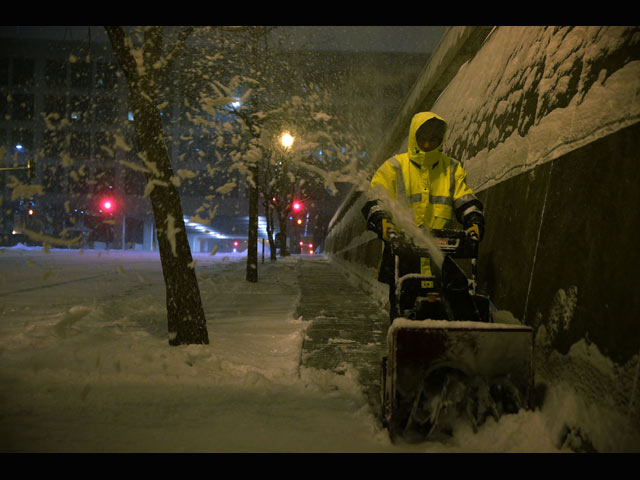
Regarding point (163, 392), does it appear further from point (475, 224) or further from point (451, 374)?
point (475, 224)

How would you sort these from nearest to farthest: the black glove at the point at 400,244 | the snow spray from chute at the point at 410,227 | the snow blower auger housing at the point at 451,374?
1. the snow blower auger housing at the point at 451,374
2. the snow spray from chute at the point at 410,227
3. the black glove at the point at 400,244

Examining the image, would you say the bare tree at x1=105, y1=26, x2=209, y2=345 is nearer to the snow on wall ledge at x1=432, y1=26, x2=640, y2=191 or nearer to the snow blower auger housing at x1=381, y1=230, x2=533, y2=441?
the snow blower auger housing at x1=381, y1=230, x2=533, y2=441

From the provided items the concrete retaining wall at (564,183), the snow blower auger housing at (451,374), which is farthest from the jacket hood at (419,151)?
the snow blower auger housing at (451,374)

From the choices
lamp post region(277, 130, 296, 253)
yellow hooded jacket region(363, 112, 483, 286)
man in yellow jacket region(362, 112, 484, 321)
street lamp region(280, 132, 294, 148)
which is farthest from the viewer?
lamp post region(277, 130, 296, 253)

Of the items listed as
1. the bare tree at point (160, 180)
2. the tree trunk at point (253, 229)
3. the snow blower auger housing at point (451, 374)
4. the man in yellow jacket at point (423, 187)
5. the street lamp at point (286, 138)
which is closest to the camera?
the snow blower auger housing at point (451, 374)

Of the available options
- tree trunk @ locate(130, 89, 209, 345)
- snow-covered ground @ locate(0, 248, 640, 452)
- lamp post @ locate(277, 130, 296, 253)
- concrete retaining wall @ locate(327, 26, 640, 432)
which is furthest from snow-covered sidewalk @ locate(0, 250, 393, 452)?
lamp post @ locate(277, 130, 296, 253)

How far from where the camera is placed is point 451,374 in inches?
94.7

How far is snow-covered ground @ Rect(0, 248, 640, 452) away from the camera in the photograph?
240cm

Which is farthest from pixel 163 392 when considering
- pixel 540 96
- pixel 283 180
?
pixel 283 180

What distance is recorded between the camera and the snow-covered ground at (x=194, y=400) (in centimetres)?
240

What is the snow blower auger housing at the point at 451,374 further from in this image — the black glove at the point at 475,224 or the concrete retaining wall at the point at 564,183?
the black glove at the point at 475,224

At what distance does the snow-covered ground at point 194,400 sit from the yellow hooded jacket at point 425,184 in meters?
1.29

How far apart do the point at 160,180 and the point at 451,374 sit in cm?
381

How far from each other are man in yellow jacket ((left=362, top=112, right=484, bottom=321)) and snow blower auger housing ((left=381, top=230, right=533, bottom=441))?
3.49ft
